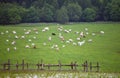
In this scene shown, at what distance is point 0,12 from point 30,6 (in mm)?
845

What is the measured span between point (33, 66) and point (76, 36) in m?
1.44

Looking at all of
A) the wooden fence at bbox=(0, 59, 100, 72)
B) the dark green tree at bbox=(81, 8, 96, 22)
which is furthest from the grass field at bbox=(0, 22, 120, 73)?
the dark green tree at bbox=(81, 8, 96, 22)

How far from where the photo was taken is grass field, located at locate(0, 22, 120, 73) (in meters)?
25.9

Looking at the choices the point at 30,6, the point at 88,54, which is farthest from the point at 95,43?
the point at 30,6

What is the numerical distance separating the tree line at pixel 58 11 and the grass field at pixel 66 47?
0.20 metres

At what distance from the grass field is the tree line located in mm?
196

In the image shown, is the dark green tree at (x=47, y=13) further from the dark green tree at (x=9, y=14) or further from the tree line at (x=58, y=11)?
the dark green tree at (x=9, y=14)

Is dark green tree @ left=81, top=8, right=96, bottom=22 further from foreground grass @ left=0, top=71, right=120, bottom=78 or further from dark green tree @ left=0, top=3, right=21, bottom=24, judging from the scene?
dark green tree @ left=0, top=3, right=21, bottom=24

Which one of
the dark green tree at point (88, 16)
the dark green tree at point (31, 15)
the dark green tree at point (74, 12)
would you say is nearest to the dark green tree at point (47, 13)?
the dark green tree at point (31, 15)

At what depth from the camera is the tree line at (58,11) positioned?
1030 inches

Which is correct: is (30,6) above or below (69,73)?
above

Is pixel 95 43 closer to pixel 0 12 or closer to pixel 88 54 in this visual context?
pixel 88 54

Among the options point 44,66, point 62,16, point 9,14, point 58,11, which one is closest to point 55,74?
point 44,66

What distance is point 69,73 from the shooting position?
25969mm
